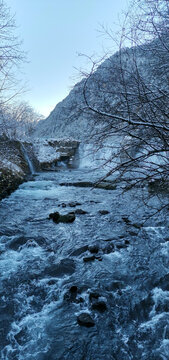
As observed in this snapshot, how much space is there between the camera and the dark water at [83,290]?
2.59 m

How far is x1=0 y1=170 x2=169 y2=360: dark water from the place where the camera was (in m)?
2.59

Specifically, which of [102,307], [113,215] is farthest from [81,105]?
[113,215]

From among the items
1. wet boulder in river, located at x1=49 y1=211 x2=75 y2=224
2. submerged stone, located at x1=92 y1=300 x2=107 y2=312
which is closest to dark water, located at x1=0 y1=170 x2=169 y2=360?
submerged stone, located at x1=92 y1=300 x2=107 y2=312

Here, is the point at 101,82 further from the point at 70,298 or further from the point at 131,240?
the point at 131,240

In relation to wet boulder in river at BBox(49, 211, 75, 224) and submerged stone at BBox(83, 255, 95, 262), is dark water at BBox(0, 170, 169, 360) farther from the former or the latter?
wet boulder in river at BBox(49, 211, 75, 224)

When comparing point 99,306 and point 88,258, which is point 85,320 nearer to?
point 99,306

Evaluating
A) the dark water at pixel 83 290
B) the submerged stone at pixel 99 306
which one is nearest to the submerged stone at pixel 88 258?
the dark water at pixel 83 290

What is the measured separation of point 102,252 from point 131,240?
1.02 m

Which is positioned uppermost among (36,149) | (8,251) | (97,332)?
(36,149)

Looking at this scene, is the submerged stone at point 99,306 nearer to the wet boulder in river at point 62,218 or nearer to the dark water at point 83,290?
the dark water at point 83,290

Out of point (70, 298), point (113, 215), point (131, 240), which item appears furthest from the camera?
point (113, 215)

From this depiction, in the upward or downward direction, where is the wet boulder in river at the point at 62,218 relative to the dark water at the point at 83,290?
upward

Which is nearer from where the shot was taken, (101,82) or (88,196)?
(101,82)

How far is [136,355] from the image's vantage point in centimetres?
247
